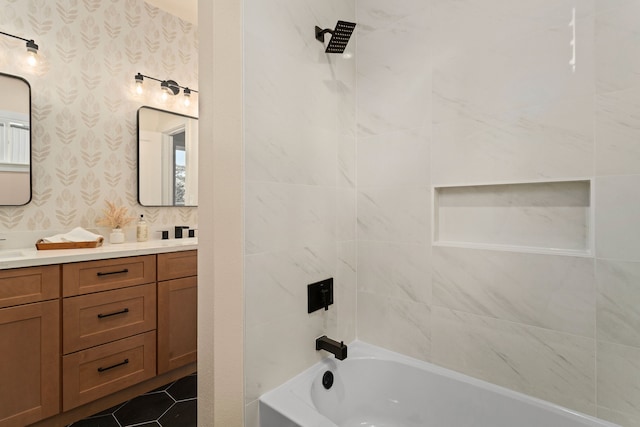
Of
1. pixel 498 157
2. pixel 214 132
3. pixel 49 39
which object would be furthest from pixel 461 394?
pixel 49 39

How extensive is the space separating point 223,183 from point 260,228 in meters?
0.22

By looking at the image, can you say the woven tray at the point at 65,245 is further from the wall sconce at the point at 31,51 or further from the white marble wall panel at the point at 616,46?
the white marble wall panel at the point at 616,46

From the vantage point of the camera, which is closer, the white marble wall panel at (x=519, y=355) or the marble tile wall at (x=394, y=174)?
the white marble wall panel at (x=519, y=355)

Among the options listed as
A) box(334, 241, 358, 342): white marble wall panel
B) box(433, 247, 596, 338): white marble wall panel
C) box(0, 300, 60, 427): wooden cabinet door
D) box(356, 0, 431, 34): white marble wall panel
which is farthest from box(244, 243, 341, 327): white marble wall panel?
box(0, 300, 60, 427): wooden cabinet door

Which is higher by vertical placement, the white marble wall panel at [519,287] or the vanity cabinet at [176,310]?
the white marble wall panel at [519,287]

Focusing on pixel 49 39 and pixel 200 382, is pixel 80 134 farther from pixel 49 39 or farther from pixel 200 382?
pixel 200 382

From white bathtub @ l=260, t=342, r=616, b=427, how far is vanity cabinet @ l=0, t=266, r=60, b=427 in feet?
4.39

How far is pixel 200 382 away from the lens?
110 cm

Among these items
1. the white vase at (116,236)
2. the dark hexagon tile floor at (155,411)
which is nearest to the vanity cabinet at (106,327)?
the dark hexagon tile floor at (155,411)

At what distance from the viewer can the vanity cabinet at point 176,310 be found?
204 cm

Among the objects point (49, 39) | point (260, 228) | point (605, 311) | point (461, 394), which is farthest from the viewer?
point (49, 39)

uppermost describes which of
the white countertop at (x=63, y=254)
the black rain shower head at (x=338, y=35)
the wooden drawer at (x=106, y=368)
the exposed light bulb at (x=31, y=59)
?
the exposed light bulb at (x=31, y=59)

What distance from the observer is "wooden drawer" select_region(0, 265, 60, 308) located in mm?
1455

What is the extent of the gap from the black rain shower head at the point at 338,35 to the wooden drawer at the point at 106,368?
2.13m
